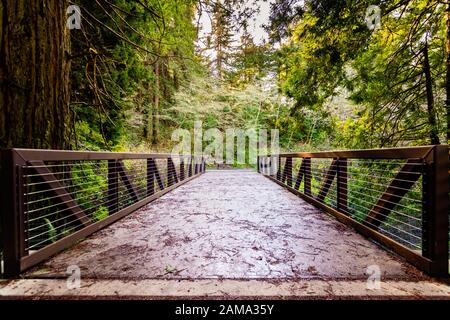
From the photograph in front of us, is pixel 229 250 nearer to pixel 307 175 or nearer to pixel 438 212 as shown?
pixel 438 212

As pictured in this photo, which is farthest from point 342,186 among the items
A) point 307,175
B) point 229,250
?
point 229,250

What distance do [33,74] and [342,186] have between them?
3.53 meters

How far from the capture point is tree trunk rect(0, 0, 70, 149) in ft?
6.84

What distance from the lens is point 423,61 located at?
4250mm

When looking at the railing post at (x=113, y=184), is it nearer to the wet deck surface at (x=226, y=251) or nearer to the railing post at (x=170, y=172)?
the wet deck surface at (x=226, y=251)

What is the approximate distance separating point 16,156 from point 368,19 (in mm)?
4589

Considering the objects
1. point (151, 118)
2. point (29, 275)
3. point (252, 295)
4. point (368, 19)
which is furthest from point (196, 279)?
point (151, 118)

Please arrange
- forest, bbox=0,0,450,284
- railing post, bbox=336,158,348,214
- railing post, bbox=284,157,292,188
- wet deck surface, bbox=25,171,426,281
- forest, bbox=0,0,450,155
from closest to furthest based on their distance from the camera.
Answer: wet deck surface, bbox=25,171,426,281, forest, bbox=0,0,450,284, forest, bbox=0,0,450,155, railing post, bbox=336,158,348,214, railing post, bbox=284,157,292,188

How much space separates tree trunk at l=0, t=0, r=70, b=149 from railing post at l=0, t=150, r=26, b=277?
2.50 ft

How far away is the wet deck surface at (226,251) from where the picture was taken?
1584 millimetres

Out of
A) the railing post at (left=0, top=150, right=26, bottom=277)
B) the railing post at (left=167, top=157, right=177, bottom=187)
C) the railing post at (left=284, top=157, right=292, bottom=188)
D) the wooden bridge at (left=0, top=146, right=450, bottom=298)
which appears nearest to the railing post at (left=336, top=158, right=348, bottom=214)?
the wooden bridge at (left=0, top=146, right=450, bottom=298)

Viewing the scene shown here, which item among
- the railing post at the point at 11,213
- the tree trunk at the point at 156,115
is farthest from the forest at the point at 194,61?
the tree trunk at the point at 156,115

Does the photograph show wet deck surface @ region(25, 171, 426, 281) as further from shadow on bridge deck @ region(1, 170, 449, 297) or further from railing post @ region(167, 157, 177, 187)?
railing post @ region(167, 157, 177, 187)
